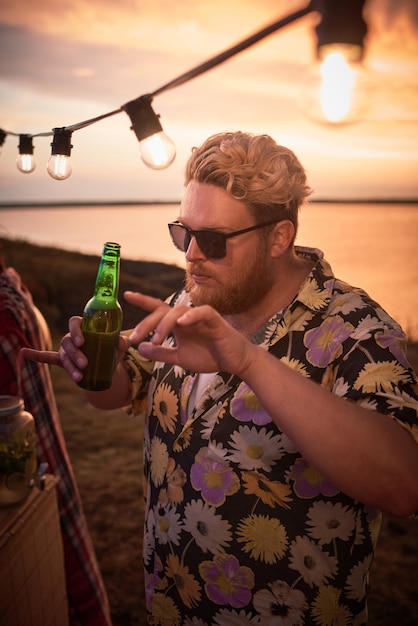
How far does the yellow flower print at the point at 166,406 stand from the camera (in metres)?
1.85

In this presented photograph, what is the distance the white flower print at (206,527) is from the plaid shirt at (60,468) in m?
1.22

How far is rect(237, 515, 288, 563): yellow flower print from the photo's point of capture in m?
1.59

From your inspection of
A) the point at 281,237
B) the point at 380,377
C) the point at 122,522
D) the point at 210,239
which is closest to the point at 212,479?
the point at 380,377

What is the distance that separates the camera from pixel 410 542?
4.25 meters

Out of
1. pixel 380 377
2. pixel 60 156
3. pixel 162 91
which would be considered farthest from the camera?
pixel 60 156

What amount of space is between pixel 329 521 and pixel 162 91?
1.44m

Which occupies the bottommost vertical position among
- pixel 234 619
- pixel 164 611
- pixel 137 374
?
pixel 164 611

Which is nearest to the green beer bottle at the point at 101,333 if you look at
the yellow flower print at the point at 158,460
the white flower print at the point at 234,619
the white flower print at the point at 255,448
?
the yellow flower print at the point at 158,460

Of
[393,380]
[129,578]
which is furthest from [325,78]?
[129,578]

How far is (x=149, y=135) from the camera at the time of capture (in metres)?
1.38

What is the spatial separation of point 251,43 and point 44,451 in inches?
94.3

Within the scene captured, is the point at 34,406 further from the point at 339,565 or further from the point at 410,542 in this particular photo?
the point at 410,542

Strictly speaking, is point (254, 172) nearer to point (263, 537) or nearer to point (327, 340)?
point (327, 340)

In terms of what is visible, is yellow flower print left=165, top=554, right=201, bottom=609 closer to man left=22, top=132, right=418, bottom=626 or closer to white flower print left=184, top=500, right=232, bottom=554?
man left=22, top=132, right=418, bottom=626
